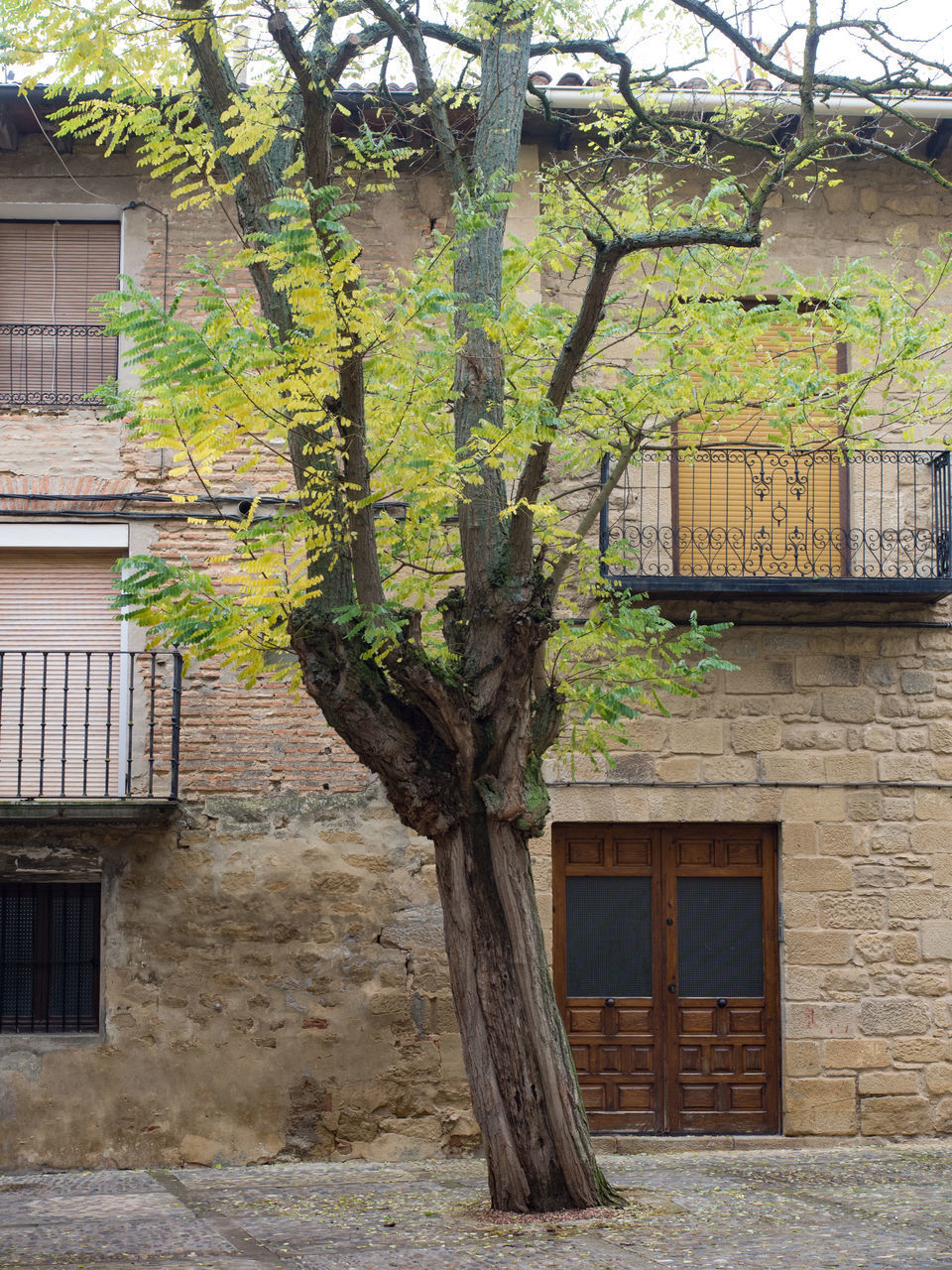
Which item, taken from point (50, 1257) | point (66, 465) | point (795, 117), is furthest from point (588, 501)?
point (50, 1257)

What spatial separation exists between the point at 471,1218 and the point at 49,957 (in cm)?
388

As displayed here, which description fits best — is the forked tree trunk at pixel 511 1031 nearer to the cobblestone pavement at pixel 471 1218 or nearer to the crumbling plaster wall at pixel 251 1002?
the cobblestone pavement at pixel 471 1218

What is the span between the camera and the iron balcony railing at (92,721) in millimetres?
8672

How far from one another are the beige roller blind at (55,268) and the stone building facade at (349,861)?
0.43 ft

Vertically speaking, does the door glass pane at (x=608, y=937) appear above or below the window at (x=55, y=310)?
below

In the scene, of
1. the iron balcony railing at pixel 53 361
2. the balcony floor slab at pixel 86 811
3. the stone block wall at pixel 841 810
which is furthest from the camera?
the iron balcony railing at pixel 53 361

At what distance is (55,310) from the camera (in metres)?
9.28

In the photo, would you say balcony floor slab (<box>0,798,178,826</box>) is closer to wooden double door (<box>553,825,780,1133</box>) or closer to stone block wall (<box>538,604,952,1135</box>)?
stone block wall (<box>538,604,952,1135</box>)

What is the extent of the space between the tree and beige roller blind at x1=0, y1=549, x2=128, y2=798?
2.96m

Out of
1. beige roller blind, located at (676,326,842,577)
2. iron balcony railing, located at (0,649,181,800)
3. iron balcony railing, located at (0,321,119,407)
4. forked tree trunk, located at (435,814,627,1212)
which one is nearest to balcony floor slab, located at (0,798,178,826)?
iron balcony railing, located at (0,649,181,800)

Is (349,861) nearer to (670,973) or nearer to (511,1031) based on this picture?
(670,973)

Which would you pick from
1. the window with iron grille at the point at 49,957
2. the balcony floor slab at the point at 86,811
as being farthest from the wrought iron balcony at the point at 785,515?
the window with iron grille at the point at 49,957

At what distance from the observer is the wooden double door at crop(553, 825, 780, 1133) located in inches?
348

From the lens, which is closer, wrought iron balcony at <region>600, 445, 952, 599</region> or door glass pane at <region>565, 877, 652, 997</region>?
door glass pane at <region>565, 877, 652, 997</region>
